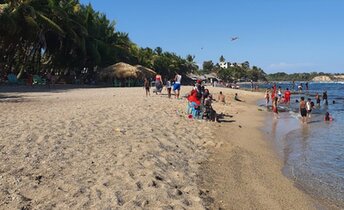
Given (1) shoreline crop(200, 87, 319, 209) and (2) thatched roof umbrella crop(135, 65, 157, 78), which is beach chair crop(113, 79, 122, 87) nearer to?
(2) thatched roof umbrella crop(135, 65, 157, 78)

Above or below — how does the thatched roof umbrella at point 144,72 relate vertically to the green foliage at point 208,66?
below

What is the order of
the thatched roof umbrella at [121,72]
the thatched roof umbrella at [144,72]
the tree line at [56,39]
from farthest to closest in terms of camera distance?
the thatched roof umbrella at [144,72]
the thatched roof umbrella at [121,72]
the tree line at [56,39]

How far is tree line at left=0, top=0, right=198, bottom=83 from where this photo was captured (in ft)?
94.1

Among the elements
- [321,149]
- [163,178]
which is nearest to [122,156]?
[163,178]

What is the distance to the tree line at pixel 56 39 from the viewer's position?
94.1 ft

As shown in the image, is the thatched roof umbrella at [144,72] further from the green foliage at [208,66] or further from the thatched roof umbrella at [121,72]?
the green foliage at [208,66]

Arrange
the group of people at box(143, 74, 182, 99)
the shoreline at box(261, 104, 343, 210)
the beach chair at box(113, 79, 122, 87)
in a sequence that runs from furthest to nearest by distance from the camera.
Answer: the beach chair at box(113, 79, 122, 87) → the group of people at box(143, 74, 182, 99) → the shoreline at box(261, 104, 343, 210)

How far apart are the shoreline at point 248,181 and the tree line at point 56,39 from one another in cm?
2170

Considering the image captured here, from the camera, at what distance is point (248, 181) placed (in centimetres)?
707

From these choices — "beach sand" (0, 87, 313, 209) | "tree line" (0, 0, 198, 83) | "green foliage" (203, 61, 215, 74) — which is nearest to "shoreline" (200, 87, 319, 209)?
"beach sand" (0, 87, 313, 209)

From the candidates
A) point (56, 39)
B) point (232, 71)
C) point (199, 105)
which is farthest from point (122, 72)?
point (232, 71)

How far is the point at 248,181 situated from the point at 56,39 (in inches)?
1291

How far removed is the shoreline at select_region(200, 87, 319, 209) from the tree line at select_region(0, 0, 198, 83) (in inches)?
854

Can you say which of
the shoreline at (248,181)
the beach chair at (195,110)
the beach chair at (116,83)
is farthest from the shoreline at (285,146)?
the beach chair at (116,83)
